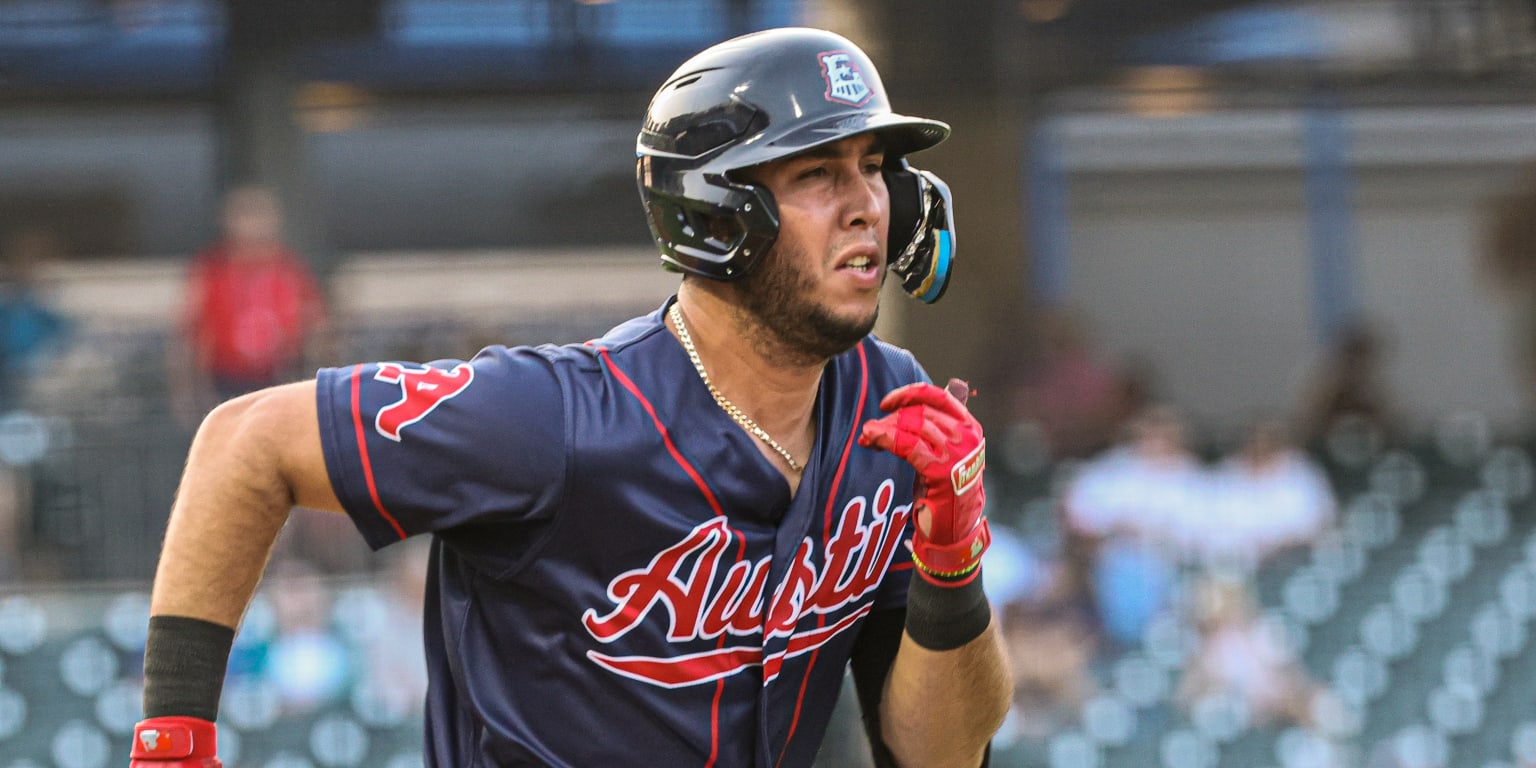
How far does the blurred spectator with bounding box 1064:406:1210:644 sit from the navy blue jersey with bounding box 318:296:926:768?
4.30 m

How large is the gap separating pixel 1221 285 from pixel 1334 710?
23.9ft

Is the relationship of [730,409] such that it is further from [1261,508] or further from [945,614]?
[1261,508]

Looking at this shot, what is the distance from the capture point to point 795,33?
2.41 metres

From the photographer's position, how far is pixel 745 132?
2307 millimetres

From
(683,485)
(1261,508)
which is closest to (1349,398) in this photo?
(1261,508)

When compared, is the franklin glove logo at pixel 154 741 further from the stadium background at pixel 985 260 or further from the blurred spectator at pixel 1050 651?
the blurred spectator at pixel 1050 651

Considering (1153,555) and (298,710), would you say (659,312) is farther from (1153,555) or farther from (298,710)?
(1153,555)

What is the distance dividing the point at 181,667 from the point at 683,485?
0.64m

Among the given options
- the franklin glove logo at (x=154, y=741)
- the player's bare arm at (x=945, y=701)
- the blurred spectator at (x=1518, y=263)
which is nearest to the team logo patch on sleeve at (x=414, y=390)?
the franklin glove logo at (x=154, y=741)

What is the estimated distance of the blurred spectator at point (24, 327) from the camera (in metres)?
7.09

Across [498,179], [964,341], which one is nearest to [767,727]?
[964,341]

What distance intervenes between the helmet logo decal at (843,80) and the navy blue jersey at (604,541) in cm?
39

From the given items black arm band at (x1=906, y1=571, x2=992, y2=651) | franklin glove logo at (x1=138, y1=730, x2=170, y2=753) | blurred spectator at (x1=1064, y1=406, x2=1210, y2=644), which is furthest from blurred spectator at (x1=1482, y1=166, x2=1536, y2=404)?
franklin glove logo at (x1=138, y1=730, x2=170, y2=753)

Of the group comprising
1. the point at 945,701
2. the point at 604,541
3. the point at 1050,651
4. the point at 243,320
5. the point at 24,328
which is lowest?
the point at 1050,651
